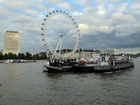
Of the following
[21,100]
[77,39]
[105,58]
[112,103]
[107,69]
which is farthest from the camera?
[77,39]

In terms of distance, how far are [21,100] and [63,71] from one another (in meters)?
33.9

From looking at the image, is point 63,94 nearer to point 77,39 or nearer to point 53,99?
point 53,99

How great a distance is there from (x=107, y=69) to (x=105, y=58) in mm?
5921

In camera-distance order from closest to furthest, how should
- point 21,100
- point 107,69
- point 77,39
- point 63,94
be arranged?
point 21,100, point 63,94, point 107,69, point 77,39

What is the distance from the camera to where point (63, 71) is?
52.5m

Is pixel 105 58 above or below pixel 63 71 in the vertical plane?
above

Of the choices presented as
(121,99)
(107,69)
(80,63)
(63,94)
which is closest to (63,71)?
(80,63)

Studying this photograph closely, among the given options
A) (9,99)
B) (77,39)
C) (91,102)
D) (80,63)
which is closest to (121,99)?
(91,102)

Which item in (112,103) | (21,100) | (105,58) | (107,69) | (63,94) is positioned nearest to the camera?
(112,103)

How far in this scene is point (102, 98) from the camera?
63.6ft

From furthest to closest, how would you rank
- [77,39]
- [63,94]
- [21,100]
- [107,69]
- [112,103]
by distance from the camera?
1. [77,39]
2. [107,69]
3. [63,94]
4. [21,100]
5. [112,103]

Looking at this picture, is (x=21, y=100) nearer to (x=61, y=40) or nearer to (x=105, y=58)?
(x=105, y=58)

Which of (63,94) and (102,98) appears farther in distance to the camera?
(63,94)

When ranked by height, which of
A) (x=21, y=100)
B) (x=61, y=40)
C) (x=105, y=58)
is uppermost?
(x=61, y=40)
